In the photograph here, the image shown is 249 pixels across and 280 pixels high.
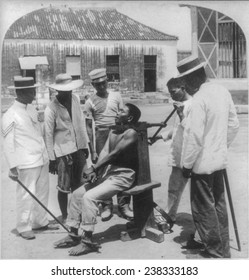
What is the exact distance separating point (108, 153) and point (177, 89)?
106 centimetres

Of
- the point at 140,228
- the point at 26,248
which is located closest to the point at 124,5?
the point at 140,228

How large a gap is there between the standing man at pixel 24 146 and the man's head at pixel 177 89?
1567 mm

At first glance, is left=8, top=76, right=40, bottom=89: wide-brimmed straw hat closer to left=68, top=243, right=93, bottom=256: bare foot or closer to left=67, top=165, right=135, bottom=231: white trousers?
left=67, top=165, right=135, bottom=231: white trousers

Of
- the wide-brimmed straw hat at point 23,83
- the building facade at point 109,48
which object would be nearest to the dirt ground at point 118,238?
the wide-brimmed straw hat at point 23,83

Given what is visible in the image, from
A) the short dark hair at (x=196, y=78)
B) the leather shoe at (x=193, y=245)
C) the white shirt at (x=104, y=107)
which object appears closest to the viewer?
the short dark hair at (x=196, y=78)

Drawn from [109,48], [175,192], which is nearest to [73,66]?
[109,48]

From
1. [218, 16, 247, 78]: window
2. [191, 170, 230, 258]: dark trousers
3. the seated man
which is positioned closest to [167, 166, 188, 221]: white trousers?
the seated man

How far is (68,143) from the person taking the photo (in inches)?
194

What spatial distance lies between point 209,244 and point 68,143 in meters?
2.07

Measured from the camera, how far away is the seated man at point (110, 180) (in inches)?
162

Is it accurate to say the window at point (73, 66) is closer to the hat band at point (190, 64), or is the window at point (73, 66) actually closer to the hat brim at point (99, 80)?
the hat brim at point (99, 80)

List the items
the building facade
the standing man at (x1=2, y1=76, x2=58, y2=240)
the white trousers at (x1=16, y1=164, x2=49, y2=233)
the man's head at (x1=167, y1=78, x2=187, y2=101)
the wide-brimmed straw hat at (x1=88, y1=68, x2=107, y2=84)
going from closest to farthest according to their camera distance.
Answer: the man's head at (x1=167, y1=78, x2=187, y2=101) → the standing man at (x1=2, y1=76, x2=58, y2=240) → the white trousers at (x1=16, y1=164, x2=49, y2=233) → the wide-brimmed straw hat at (x1=88, y1=68, x2=107, y2=84) → the building facade

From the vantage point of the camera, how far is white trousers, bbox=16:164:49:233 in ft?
15.3

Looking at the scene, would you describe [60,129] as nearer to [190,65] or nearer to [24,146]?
[24,146]
